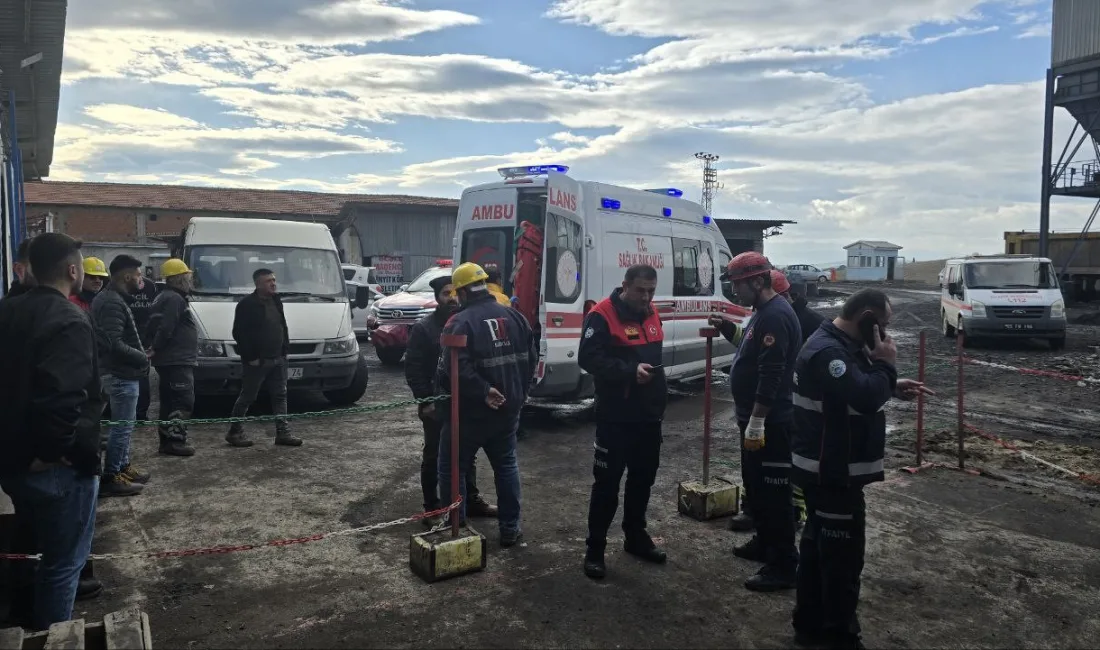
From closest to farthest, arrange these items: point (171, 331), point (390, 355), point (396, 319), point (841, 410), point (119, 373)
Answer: point (841, 410)
point (119, 373)
point (171, 331)
point (396, 319)
point (390, 355)

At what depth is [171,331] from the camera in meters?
6.85

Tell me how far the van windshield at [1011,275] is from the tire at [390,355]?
1262 centimetres

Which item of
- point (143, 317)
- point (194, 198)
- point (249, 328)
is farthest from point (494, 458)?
point (194, 198)

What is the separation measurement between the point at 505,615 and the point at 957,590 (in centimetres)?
267

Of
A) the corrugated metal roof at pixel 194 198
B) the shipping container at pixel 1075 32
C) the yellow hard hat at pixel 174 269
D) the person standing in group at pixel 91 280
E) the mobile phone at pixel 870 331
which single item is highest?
the shipping container at pixel 1075 32

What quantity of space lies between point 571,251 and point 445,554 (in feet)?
14.3

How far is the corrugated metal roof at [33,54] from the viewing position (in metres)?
9.23

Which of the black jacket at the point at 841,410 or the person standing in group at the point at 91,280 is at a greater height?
the person standing in group at the point at 91,280

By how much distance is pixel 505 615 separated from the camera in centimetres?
388

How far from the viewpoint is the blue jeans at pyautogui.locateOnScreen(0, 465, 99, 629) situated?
303cm

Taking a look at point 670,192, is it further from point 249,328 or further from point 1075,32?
point 1075,32

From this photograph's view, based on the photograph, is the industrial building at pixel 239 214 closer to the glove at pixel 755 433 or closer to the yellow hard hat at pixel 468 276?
the yellow hard hat at pixel 468 276

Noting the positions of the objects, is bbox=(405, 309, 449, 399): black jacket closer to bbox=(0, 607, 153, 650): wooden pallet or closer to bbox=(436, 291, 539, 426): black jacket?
bbox=(436, 291, 539, 426): black jacket

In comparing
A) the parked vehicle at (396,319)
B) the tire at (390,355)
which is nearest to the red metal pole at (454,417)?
the parked vehicle at (396,319)
